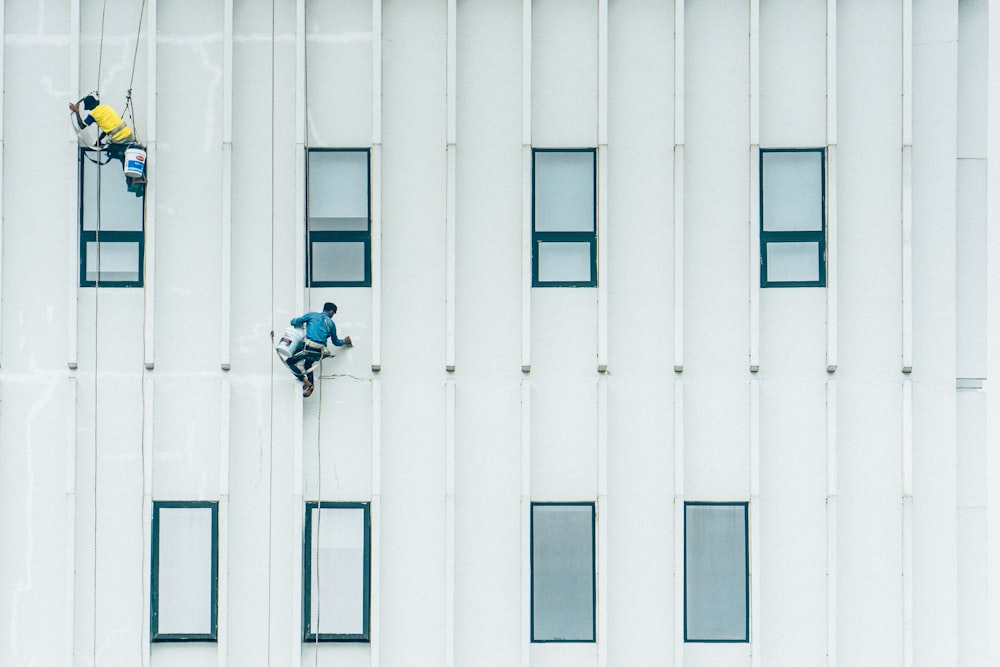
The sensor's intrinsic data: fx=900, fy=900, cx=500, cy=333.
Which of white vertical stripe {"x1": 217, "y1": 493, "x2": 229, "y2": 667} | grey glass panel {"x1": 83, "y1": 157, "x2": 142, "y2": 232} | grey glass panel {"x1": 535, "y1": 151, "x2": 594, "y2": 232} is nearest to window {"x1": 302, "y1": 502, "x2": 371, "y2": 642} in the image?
white vertical stripe {"x1": 217, "y1": 493, "x2": 229, "y2": 667}

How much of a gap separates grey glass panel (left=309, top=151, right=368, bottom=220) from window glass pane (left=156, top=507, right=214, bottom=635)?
4.06 metres

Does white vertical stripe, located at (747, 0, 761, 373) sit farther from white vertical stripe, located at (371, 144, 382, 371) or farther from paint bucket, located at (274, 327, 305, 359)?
paint bucket, located at (274, 327, 305, 359)

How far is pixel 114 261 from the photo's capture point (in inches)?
443

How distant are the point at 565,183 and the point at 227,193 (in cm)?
419

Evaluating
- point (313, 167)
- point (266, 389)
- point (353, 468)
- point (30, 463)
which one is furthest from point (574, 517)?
point (30, 463)

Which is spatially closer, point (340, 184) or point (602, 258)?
point (602, 258)

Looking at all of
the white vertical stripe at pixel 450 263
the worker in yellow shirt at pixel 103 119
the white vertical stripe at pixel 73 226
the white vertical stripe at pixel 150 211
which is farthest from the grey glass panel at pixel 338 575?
the worker in yellow shirt at pixel 103 119

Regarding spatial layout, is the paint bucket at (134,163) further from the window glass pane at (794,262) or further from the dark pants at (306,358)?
the window glass pane at (794,262)

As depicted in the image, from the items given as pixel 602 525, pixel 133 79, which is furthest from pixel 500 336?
pixel 133 79

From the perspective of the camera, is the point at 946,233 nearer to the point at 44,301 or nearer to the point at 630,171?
the point at 630,171

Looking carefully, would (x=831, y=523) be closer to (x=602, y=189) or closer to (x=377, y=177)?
(x=602, y=189)

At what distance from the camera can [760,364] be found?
36.4 ft

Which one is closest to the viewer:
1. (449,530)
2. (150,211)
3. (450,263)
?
(449,530)

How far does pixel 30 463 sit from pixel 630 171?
8.21 meters
